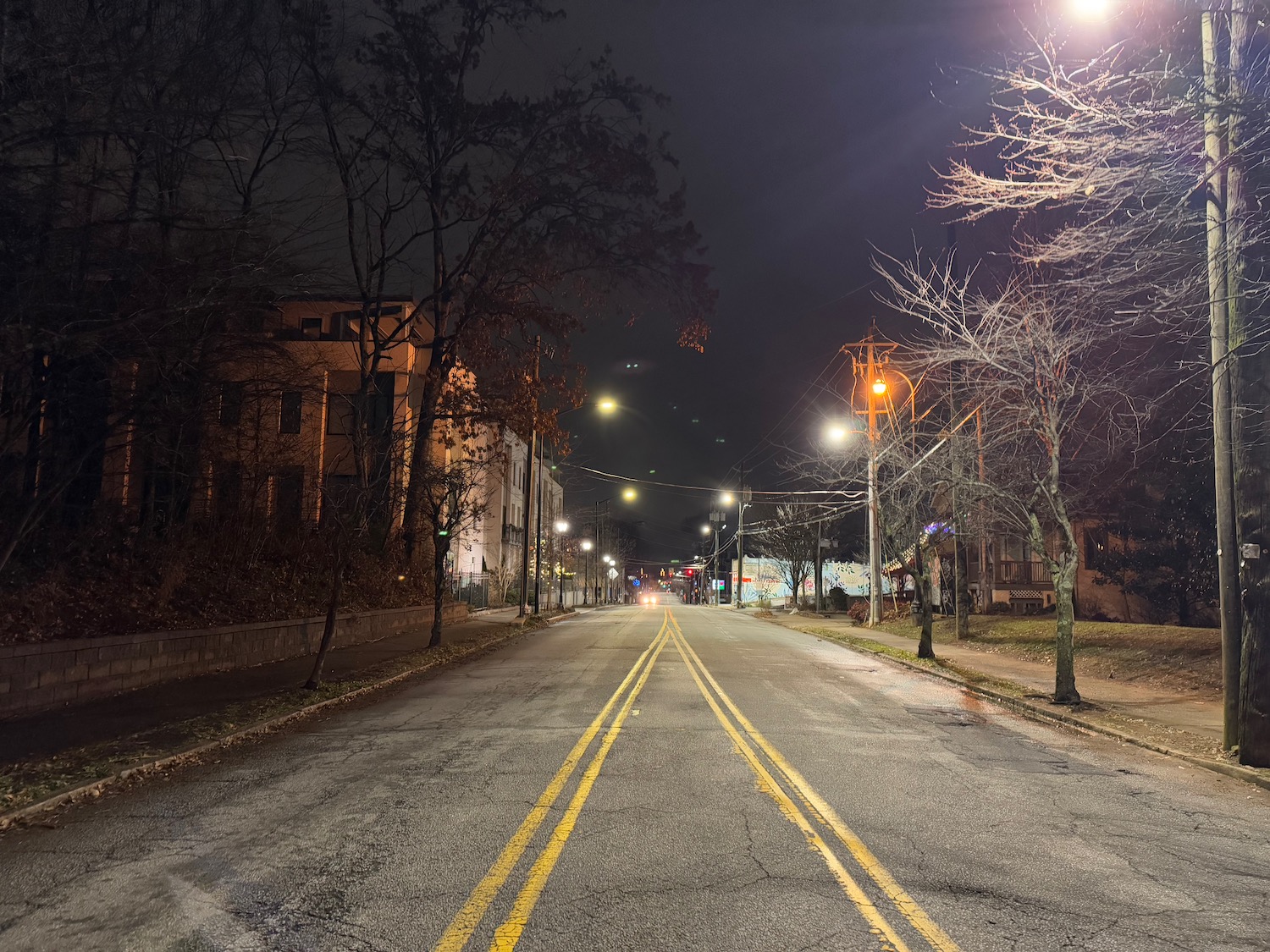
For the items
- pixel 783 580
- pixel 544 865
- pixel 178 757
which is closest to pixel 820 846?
pixel 544 865

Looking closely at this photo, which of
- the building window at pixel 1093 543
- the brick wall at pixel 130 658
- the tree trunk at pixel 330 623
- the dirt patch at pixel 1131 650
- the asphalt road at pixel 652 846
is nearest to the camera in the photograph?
the asphalt road at pixel 652 846

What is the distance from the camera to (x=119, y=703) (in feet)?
37.1

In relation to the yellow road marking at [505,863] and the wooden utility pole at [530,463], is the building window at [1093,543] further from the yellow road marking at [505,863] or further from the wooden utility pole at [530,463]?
the yellow road marking at [505,863]

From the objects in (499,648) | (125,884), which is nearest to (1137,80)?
(125,884)

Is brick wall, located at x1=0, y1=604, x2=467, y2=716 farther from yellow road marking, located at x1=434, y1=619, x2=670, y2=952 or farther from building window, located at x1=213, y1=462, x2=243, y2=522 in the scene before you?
yellow road marking, located at x1=434, y1=619, x2=670, y2=952

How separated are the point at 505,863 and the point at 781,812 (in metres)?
2.37

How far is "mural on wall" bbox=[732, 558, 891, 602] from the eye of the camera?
7267 centimetres

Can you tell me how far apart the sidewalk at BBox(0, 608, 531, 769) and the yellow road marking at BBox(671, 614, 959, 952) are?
6.64m

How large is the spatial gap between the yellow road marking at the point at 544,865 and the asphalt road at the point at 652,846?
0.02 meters

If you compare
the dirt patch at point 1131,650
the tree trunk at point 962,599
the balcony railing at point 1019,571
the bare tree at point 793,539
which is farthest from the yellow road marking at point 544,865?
the bare tree at point 793,539

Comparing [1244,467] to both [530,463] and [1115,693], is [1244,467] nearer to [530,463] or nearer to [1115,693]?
[1115,693]

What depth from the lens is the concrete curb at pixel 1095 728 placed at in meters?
8.49

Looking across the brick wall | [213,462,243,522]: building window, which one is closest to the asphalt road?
the brick wall

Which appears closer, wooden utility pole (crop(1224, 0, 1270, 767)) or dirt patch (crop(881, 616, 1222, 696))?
wooden utility pole (crop(1224, 0, 1270, 767))
